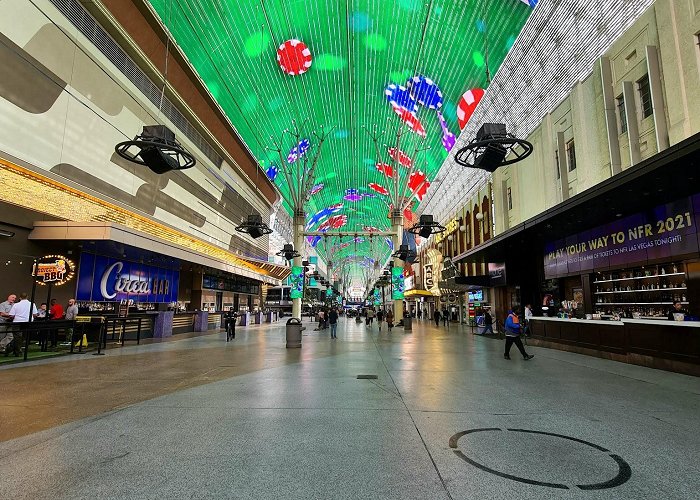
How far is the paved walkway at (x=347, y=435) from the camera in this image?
308 centimetres

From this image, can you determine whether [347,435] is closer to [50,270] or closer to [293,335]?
[293,335]

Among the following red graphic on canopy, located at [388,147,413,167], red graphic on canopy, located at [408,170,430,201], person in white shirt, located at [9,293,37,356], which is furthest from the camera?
red graphic on canopy, located at [408,170,430,201]

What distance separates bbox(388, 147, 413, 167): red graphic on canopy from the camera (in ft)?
112

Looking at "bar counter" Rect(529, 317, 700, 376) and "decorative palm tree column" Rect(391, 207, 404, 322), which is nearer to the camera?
"bar counter" Rect(529, 317, 700, 376)

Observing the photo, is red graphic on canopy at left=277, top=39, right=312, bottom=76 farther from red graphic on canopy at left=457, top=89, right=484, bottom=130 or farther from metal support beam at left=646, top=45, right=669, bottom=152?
metal support beam at left=646, top=45, right=669, bottom=152

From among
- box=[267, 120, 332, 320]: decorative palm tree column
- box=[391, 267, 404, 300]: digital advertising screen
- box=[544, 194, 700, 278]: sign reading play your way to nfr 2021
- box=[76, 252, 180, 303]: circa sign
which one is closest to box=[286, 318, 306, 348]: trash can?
box=[76, 252, 180, 303]: circa sign

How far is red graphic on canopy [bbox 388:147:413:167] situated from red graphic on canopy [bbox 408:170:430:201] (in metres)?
2.76

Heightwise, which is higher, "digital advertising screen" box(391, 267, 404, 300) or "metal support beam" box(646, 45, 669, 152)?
"metal support beam" box(646, 45, 669, 152)

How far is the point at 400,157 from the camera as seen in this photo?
118ft

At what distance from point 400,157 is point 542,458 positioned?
34.2 m

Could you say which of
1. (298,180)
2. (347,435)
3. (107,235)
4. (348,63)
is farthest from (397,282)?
(347,435)

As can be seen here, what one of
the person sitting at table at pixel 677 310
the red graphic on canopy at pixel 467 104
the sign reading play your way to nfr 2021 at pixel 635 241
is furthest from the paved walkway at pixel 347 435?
the red graphic on canopy at pixel 467 104

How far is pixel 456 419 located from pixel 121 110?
18.9 meters

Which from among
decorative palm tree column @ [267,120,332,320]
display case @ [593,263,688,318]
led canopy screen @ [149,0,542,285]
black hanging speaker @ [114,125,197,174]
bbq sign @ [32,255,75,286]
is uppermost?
led canopy screen @ [149,0,542,285]
